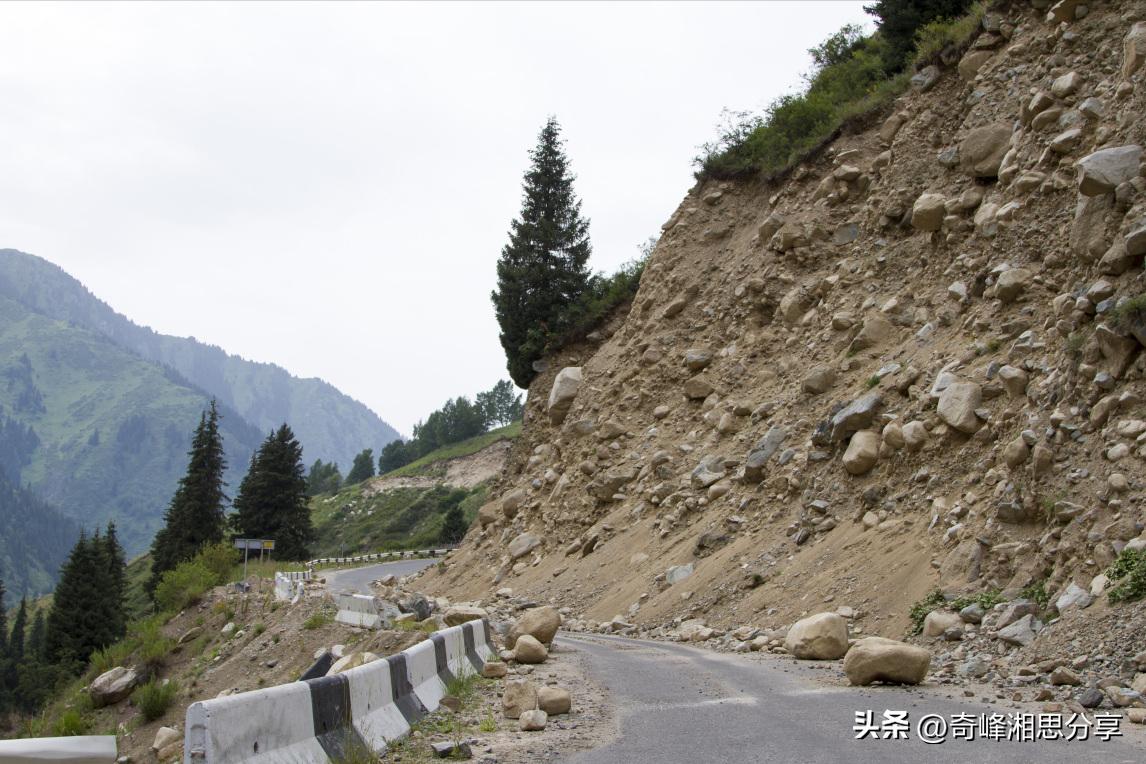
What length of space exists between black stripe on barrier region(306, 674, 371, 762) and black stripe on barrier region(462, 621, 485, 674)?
407 cm

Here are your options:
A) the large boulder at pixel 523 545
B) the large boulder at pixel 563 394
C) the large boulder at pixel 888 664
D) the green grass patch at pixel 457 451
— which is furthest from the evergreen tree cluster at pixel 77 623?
the green grass patch at pixel 457 451

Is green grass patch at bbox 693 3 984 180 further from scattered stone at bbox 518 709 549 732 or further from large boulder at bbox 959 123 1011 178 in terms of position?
scattered stone at bbox 518 709 549 732

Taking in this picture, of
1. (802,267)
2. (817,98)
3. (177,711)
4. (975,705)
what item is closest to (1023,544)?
(975,705)

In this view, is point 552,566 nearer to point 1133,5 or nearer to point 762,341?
point 762,341

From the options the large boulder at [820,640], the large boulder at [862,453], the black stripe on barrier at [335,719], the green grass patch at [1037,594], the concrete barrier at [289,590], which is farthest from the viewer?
the concrete barrier at [289,590]

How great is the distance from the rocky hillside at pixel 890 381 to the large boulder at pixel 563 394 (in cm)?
35

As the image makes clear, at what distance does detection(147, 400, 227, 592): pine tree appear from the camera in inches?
2280

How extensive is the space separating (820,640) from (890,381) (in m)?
7.50

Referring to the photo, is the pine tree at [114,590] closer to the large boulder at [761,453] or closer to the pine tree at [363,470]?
the large boulder at [761,453]

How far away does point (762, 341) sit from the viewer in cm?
2444

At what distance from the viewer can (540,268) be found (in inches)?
1438

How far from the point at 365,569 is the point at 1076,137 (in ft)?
142

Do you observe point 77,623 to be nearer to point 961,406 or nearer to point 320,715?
point 961,406

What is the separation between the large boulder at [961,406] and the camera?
14602 millimetres
